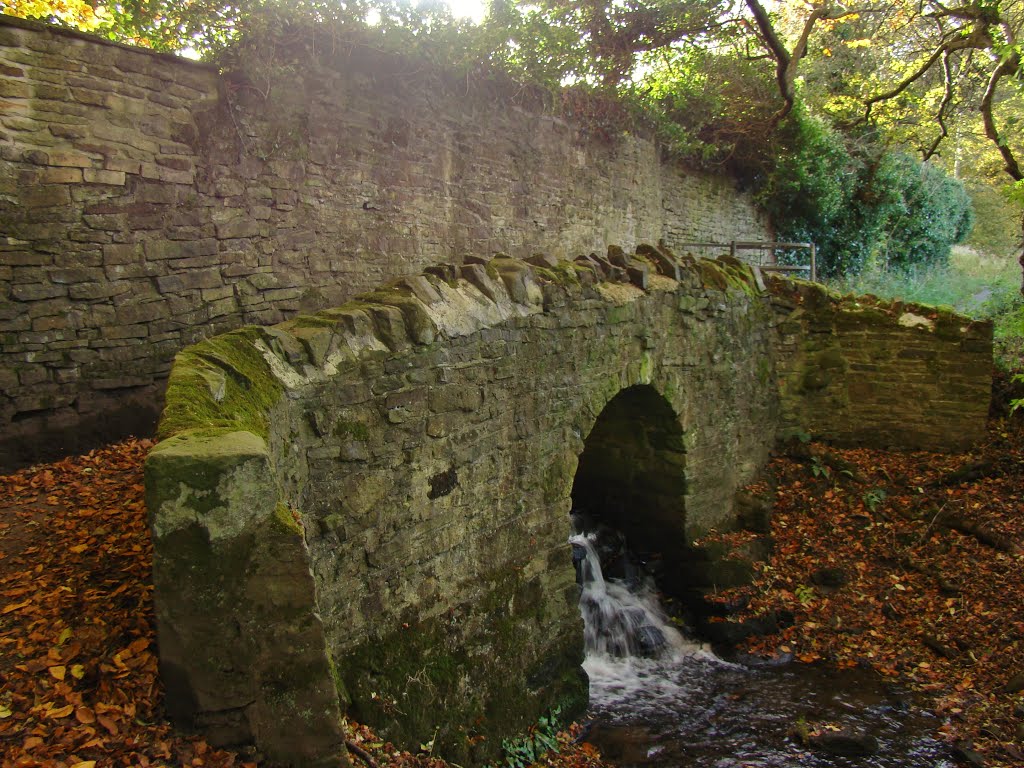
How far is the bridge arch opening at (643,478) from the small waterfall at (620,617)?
0.37m

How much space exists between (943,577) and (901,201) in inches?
535

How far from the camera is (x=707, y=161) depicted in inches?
595

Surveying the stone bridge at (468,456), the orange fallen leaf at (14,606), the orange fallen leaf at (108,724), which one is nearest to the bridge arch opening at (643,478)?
the stone bridge at (468,456)

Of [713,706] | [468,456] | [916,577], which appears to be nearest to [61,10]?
[468,456]

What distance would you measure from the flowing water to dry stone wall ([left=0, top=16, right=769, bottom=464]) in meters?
4.72

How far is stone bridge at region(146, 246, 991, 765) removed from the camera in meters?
2.26

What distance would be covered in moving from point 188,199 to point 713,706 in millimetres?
6554

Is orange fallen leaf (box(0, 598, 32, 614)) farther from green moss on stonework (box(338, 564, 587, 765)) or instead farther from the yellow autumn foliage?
the yellow autumn foliage

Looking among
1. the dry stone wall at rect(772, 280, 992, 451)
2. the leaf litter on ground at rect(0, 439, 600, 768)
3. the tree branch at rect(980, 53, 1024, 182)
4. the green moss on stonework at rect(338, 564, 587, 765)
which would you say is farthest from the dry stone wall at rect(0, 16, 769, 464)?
the tree branch at rect(980, 53, 1024, 182)

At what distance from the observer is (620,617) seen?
23.9 ft

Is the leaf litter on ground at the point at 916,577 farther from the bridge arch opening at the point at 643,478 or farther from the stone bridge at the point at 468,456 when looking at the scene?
the bridge arch opening at the point at 643,478

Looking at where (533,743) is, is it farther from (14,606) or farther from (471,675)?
(14,606)

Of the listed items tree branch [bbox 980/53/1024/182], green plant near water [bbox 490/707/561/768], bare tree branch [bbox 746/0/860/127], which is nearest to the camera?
green plant near water [bbox 490/707/561/768]

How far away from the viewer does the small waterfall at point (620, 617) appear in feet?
23.2
